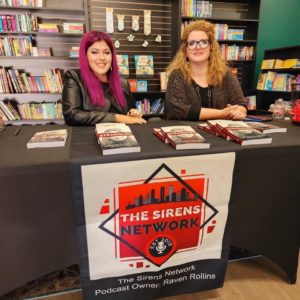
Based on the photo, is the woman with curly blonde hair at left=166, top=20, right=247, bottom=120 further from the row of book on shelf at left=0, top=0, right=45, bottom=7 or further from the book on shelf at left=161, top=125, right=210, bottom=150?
the row of book on shelf at left=0, top=0, right=45, bottom=7

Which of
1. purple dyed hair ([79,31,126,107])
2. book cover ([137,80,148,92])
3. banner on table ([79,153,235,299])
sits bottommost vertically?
banner on table ([79,153,235,299])

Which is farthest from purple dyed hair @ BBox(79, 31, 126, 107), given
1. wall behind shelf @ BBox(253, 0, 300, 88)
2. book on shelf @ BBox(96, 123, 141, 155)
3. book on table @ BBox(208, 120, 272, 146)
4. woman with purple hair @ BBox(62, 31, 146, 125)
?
wall behind shelf @ BBox(253, 0, 300, 88)

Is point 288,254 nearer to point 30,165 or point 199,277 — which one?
point 199,277

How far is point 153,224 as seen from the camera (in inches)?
43.4

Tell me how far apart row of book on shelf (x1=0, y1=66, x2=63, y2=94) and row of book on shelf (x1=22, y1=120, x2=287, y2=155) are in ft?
7.58

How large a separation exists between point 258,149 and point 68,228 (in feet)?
2.81

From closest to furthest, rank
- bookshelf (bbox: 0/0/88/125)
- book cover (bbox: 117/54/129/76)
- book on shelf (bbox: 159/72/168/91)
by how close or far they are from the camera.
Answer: bookshelf (bbox: 0/0/88/125) < book cover (bbox: 117/54/129/76) < book on shelf (bbox: 159/72/168/91)

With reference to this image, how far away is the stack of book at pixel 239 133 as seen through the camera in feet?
3.76

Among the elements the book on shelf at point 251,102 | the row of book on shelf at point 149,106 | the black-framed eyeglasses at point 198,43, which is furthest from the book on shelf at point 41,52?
the book on shelf at point 251,102

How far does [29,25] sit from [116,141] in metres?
2.78

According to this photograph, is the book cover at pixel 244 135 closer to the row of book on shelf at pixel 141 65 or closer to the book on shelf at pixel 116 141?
the book on shelf at pixel 116 141

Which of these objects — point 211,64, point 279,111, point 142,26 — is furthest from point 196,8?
point 279,111

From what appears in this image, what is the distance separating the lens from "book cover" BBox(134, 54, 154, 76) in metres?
3.49

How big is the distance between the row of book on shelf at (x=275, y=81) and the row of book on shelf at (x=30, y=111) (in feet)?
9.58
